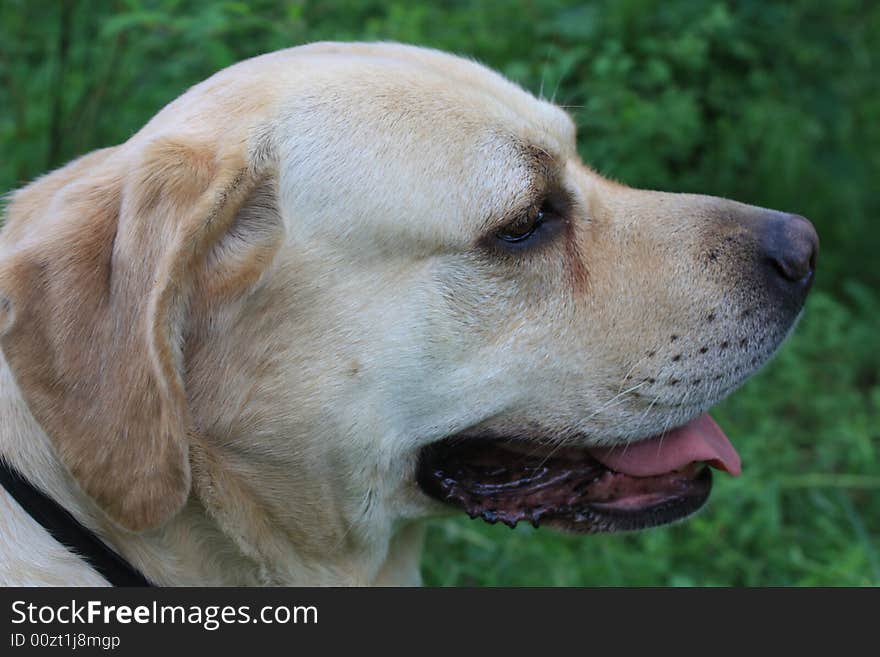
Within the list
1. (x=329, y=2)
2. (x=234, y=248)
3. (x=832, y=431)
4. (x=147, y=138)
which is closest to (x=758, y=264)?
(x=234, y=248)

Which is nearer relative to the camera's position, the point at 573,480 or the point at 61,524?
the point at 61,524

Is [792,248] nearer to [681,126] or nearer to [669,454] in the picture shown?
[669,454]

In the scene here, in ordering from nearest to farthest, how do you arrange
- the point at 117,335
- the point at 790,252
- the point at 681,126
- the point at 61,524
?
the point at 117,335 → the point at 61,524 → the point at 790,252 → the point at 681,126

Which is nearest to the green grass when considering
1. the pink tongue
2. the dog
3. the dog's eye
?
the pink tongue

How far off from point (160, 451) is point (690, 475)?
1.41 meters

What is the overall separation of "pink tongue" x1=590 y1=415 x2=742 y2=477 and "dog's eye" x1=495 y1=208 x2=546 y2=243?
0.59 metres

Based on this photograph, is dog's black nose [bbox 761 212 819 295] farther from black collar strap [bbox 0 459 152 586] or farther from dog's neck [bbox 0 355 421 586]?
black collar strap [bbox 0 459 152 586]

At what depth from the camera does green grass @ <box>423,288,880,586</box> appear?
4059 mm

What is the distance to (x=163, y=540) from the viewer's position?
2.55 m

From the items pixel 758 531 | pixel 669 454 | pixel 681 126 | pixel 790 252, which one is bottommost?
pixel 758 531

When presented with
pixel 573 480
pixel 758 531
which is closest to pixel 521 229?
pixel 573 480

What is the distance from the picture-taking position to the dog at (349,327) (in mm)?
2344

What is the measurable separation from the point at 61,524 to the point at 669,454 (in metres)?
1.52

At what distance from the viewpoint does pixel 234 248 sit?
2514 mm
